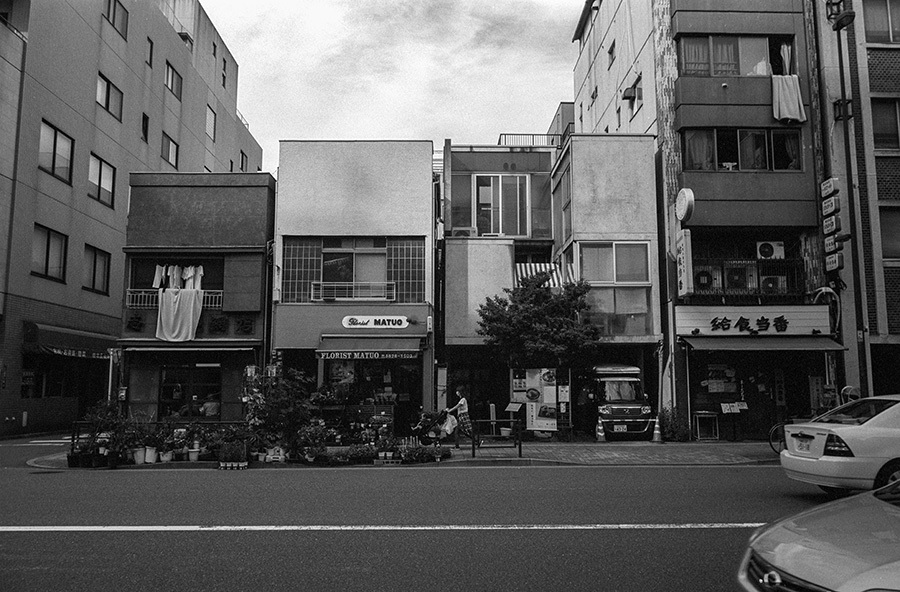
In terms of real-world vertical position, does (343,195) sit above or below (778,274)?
above

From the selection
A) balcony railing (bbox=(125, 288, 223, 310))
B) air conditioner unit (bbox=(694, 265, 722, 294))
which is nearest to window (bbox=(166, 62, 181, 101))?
balcony railing (bbox=(125, 288, 223, 310))

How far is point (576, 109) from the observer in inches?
1453

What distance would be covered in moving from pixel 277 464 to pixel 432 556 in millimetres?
9685

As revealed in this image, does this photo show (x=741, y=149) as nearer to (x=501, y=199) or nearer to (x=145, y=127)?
(x=501, y=199)

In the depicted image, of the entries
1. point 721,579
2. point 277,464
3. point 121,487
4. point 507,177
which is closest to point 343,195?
point 507,177

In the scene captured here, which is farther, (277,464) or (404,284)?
(404,284)

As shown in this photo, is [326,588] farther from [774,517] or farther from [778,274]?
[778,274]

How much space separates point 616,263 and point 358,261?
839 centimetres

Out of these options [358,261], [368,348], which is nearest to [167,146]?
[358,261]

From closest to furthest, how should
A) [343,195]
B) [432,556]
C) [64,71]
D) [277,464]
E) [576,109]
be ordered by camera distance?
1. [432,556]
2. [277,464]
3. [343,195]
4. [64,71]
5. [576,109]

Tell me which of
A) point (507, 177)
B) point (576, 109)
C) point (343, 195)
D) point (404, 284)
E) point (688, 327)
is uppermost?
point (576, 109)

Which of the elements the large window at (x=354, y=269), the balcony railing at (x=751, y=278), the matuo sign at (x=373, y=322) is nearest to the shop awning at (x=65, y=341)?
the large window at (x=354, y=269)

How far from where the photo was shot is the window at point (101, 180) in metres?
27.6

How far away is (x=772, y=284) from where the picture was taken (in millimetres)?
22234
